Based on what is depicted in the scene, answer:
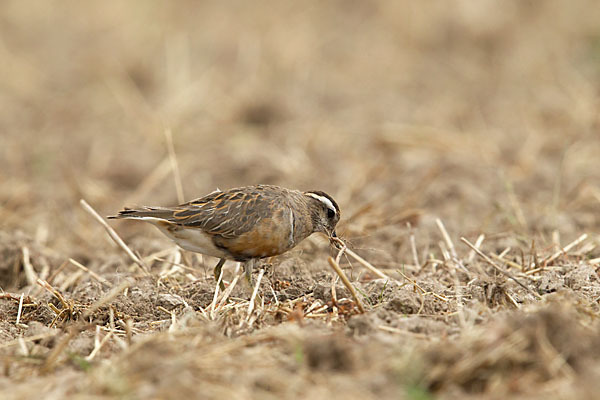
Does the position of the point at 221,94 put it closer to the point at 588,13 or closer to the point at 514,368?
the point at 588,13

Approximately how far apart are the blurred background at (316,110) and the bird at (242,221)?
1.08 meters

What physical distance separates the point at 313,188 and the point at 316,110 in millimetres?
3878

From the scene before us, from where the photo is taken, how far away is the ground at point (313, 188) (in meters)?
4.45

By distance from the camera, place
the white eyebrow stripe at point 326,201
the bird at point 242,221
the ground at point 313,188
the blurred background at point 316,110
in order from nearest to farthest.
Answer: the ground at point 313,188 < the bird at point 242,221 < the white eyebrow stripe at point 326,201 < the blurred background at point 316,110

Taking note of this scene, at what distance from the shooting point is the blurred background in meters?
9.66

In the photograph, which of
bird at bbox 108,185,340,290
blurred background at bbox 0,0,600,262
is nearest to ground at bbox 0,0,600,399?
blurred background at bbox 0,0,600,262

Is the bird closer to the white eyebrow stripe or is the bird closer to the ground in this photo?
the white eyebrow stripe

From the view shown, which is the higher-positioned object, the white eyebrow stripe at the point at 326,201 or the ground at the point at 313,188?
the white eyebrow stripe at the point at 326,201

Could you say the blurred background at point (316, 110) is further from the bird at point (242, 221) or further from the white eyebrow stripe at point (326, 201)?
the bird at point (242, 221)

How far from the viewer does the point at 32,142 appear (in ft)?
41.1

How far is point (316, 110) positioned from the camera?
13.8 meters

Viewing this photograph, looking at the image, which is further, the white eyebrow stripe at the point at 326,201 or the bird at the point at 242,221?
the white eyebrow stripe at the point at 326,201

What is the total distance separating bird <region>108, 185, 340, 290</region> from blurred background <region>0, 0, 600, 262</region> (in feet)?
3.55

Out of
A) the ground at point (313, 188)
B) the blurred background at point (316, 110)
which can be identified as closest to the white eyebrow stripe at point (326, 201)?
the ground at point (313, 188)
